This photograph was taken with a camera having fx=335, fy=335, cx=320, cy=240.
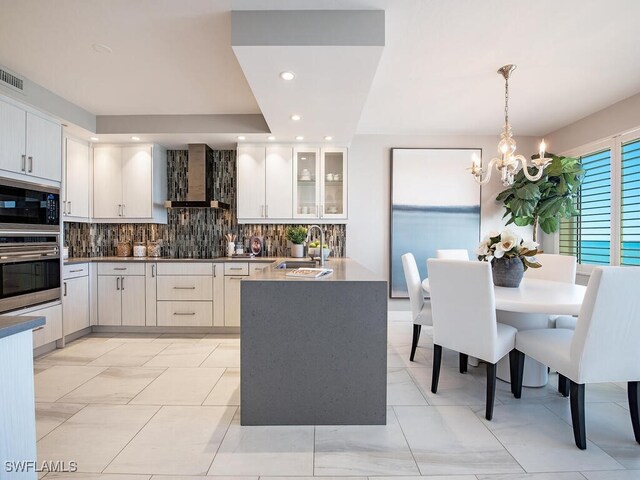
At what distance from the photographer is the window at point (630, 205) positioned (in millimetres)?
3102

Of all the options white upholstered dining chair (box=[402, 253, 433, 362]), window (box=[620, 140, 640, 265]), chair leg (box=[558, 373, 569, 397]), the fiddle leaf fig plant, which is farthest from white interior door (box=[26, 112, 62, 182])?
window (box=[620, 140, 640, 265])

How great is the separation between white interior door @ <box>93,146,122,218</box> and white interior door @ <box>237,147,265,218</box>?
4.71ft

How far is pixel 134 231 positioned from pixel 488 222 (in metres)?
4.61

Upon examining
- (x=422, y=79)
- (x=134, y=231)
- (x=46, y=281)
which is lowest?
(x=46, y=281)

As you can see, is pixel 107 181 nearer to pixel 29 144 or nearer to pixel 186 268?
pixel 29 144

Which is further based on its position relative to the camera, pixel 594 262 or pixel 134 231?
pixel 134 231

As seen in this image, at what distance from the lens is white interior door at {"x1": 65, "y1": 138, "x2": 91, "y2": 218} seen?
361cm

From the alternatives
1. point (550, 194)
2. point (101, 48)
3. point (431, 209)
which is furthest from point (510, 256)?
point (101, 48)

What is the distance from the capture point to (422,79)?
9.23 feet

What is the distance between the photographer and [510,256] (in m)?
2.51

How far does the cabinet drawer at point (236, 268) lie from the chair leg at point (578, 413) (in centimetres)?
302

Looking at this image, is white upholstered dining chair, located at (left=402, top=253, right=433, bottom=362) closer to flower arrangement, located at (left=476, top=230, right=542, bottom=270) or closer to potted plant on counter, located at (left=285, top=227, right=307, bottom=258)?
flower arrangement, located at (left=476, top=230, right=542, bottom=270)

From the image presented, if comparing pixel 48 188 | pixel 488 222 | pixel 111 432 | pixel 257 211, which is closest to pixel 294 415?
pixel 111 432

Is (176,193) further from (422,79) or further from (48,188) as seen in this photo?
(422,79)
